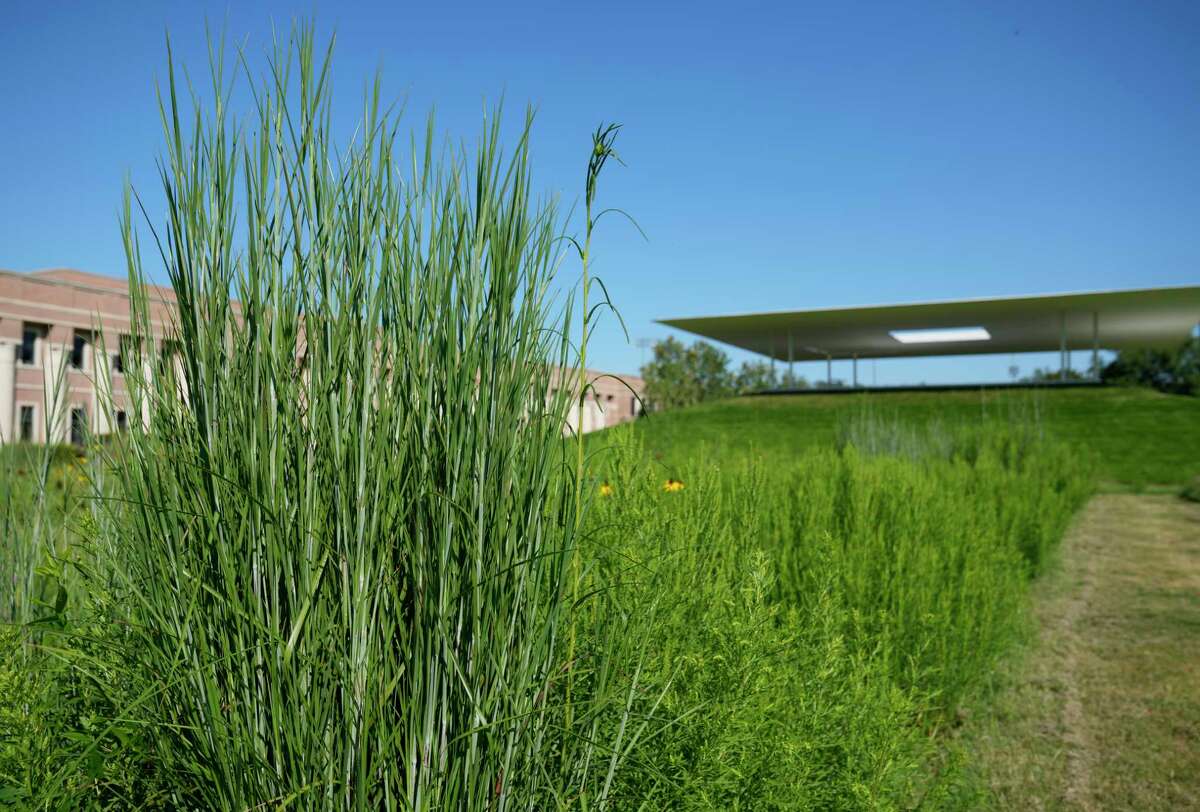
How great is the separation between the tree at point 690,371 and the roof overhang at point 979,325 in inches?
770

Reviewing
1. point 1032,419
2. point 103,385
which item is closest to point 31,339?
point 1032,419

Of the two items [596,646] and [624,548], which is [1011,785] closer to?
[624,548]

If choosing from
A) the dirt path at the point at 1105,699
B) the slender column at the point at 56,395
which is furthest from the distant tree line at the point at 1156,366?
the slender column at the point at 56,395

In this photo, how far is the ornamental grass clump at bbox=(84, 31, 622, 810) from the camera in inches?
56.4

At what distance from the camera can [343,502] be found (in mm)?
1438

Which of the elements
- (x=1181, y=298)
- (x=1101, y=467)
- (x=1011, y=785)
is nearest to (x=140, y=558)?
(x=1011, y=785)

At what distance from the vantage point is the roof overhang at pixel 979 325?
89.2 feet

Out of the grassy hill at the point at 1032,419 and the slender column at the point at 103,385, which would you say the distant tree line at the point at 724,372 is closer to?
the grassy hill at the point at 1032,419

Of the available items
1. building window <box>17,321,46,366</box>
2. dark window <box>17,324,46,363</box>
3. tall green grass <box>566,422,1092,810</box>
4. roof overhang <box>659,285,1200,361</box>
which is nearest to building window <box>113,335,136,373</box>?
tall green grass <box>566,422,1092,810</box>

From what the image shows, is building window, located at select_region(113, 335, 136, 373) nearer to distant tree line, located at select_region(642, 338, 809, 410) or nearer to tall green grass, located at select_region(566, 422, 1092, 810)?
tall green grass, located at select_region(566, 422, 1092, 810)

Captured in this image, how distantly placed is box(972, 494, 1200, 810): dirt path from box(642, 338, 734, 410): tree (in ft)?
166

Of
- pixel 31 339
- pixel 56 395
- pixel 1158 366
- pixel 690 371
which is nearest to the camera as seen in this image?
pixel 56 395

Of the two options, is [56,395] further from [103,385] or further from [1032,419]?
[1032,419]

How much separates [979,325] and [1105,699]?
29.3m
